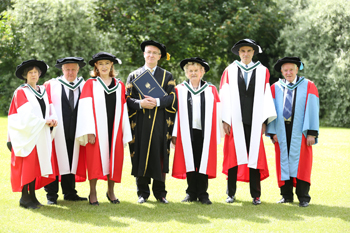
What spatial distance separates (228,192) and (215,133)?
0.95 m

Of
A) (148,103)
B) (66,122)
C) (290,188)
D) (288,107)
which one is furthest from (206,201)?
(66,122)

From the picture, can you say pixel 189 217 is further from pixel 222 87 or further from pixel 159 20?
pixel 159 20

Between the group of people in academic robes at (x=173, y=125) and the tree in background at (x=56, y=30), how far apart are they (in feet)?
44.7

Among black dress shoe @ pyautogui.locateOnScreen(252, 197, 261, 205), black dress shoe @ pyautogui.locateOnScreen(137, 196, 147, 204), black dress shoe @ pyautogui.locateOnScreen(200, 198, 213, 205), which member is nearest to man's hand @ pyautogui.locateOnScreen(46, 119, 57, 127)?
black dress shoe @ pyautogui.locateOnScreen(137, 196, 147, 204)

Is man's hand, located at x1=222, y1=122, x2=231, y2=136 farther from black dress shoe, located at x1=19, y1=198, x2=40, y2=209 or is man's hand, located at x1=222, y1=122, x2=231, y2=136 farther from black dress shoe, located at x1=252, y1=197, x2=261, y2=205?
black dress shoe, located at x1=19, y1=198, x2=40, y2=209

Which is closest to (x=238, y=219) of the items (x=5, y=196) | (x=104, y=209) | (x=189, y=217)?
(x=189, y=217)

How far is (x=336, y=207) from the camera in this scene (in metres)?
5.61

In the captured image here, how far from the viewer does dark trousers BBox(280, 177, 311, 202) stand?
18.8 ft

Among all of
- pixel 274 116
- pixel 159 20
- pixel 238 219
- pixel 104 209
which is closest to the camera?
pixel 238 219

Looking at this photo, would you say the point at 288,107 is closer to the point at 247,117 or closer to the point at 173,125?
the point at 247,117

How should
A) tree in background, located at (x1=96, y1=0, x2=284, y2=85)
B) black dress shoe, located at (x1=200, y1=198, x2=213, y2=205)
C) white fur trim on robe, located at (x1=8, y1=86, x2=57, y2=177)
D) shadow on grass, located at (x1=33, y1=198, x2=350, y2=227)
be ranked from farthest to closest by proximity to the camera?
1. tree in background, located at (x1=96, y1=0, x2=284, y2=85)
2. black dress shoe, located at (x1=200, y1=198, x2=213, y2=205)
3. white fur trim on robe, located at (x1=8, y1=86, x2=57, y2=177)
4. shadow on grass, located at (x1=33, y1=198, x2=350, y2=227)

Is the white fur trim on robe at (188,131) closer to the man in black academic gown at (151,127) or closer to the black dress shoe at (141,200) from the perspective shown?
the man in black academic gown at (151,127)

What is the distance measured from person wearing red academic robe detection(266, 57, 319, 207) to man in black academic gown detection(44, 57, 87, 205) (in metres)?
2.92

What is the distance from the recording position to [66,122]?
5.69 metres
